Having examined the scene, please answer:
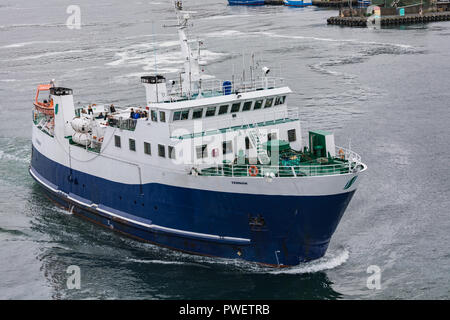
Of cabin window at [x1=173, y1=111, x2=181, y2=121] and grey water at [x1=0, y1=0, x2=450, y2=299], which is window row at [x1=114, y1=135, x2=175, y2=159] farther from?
grey water at [x1=0, y1=0, x2=450, y2=299]

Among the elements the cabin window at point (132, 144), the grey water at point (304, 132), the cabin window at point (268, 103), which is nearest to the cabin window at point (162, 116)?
the cabin window at point (132, 144)

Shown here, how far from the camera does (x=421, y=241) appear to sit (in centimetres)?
2675

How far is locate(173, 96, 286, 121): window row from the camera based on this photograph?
81.9ft

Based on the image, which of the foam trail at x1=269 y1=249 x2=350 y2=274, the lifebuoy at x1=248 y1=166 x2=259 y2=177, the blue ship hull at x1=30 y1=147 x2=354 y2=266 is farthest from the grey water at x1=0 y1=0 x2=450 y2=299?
the lifebuoy at x1=248 y1=166 x2=259 y2=177

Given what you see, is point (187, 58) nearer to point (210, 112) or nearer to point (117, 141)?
point (210, 112)

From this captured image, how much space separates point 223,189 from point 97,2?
136 metres

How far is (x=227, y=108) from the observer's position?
25.8m

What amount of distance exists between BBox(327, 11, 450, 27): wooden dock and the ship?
70.9 meters

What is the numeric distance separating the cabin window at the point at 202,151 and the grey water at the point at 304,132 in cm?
428

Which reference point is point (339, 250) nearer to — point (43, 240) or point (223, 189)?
point (223, 189)

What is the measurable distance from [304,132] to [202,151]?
732 inches

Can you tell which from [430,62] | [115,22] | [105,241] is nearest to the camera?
[105,241]
